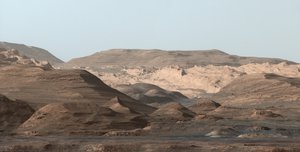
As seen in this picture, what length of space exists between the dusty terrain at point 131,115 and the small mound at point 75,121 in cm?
5

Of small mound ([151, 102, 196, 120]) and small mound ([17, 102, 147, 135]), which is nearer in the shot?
small mound ([17, 102, 147, 135])

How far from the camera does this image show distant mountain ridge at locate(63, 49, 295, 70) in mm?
158200

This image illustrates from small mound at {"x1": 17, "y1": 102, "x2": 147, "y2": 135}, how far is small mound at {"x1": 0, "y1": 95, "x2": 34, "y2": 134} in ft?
7.51

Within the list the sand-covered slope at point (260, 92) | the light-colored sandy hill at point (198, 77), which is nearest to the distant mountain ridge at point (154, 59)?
the light-colored sandy hill at point (198, 77)

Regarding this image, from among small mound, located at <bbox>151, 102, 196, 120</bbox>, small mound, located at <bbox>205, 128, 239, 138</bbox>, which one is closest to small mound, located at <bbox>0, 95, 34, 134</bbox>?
small mound, located at <bbox>151, 102, 196, 120</bbox>

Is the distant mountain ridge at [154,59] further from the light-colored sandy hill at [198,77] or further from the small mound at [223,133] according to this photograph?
the small mound at [223,133]

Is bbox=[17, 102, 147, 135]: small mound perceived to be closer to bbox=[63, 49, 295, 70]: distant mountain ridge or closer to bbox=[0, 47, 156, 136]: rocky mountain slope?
bbox=[0, 47, 156, 136]: rocky mountain slope

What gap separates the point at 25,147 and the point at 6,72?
108 ft

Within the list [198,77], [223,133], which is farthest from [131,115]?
[198,77]

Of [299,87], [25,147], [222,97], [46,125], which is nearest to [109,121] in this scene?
[46,125]

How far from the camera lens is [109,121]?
32.1 meters

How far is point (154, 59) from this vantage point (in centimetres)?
16762

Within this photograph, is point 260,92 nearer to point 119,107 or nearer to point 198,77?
point 198,77

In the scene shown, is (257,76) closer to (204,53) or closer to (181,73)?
(181,73)
